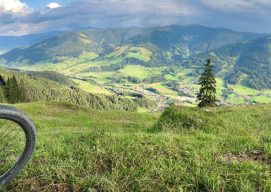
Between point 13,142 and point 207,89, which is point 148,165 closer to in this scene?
point 13,142

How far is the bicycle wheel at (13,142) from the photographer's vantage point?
7655 millimetres

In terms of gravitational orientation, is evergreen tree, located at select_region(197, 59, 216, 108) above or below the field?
below

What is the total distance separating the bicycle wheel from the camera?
25.1ft

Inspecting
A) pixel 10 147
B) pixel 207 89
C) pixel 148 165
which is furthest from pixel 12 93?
pixel 148 165

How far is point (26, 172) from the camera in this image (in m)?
9.41

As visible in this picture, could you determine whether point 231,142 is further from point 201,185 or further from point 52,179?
point 52,179

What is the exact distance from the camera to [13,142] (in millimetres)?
10062

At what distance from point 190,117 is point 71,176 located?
11.2 m

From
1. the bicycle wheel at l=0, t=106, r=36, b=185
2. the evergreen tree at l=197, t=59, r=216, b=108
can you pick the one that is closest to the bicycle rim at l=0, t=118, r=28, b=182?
the bicycle wheel at l=0, t=106, r=36, b=185

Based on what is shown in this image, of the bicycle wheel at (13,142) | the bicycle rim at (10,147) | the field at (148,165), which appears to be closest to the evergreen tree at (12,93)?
the field at (148,165)

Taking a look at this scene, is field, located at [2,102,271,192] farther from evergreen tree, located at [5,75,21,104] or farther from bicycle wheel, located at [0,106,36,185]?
evergreen tree, located at [5,75,21,104]

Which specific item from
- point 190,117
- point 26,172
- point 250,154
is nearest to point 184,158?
point 250,154

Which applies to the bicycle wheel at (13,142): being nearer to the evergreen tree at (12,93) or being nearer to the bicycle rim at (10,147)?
the bicycle rim at (10,147)

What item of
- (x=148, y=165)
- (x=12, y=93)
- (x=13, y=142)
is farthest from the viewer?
(x=12, y=93)
